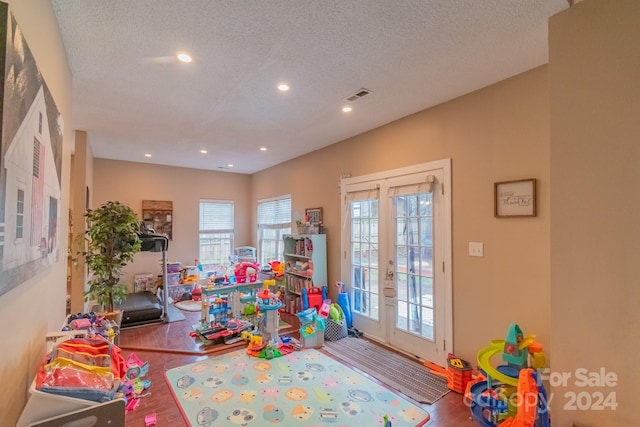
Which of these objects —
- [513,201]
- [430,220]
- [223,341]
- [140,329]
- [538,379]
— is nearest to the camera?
[538,379]

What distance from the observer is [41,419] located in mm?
1148

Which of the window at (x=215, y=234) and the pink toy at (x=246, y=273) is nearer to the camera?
the pink toy at (x=246, y=273)

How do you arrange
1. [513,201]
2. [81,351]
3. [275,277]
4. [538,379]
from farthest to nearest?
1. [275,277]
2. [513,201]
3. [538,379]
4. [81,351]

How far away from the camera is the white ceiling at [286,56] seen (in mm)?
1840

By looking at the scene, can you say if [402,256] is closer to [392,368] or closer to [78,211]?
[392,368]

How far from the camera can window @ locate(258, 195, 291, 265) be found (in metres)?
6.19

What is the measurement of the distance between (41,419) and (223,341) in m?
2.84

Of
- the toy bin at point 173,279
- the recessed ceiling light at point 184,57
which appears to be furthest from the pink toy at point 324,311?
the toy bin at point 173,279

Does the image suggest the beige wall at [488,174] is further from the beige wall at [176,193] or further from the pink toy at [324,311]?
the beige wall at [176,193]

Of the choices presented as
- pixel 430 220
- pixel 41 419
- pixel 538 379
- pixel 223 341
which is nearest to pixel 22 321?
pixel 41 419

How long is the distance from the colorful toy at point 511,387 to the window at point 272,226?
4269mm

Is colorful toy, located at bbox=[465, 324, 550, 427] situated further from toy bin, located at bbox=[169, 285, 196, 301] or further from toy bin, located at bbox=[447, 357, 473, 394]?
toy bin, located at bbox=[169, 285, 196, 301]

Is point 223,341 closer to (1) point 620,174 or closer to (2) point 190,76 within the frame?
(2) point 190,76

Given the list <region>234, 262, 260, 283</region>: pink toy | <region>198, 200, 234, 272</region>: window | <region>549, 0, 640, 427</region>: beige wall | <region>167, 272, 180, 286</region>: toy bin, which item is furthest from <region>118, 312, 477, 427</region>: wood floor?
<region>198, 200, 234, 272</region>: window
